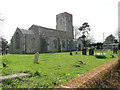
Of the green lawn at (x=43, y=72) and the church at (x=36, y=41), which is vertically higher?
the church at (x=36, y=41)

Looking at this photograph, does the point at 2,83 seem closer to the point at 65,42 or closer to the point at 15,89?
the point at 15,89

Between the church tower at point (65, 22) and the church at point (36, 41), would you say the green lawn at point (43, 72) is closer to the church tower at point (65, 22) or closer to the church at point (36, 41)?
the church at point (36, 41)

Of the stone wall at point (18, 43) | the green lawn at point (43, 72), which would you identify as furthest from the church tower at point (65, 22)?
the green lawn at point (43, 72)

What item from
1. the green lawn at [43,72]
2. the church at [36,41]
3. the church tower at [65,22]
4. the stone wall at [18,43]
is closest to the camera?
the green lawn at [43,72]

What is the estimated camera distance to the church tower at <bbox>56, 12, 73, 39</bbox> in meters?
37.5

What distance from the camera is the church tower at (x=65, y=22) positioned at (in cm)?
3745

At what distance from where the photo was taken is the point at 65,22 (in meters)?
37.2

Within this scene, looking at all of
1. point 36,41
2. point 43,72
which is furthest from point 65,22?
point 43,72

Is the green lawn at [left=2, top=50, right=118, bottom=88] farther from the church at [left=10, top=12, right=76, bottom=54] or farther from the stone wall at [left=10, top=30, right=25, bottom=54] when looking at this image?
the church at [left=10, top=12, right=76, bottom=54]

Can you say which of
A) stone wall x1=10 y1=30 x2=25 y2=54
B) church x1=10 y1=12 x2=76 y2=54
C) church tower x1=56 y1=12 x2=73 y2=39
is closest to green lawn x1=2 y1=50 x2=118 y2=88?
stone wall x1=10 y1=30 x2=25 y2=54

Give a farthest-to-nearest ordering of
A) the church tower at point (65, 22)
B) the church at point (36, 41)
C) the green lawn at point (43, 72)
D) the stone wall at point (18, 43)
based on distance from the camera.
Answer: the church tower at point (65, 22)
the church at point (36, 41)
the stone wall at point (18, 43)
the green lawn at point (43, 72)

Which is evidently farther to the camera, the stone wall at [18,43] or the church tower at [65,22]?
the church tower at [65,22]

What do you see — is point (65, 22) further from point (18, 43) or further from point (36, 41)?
point (18, 43)

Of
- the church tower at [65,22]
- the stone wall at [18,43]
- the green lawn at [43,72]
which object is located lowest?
the green lawn at [43,72]
